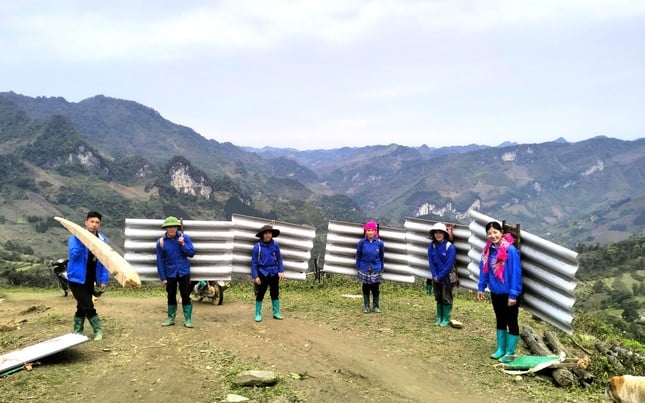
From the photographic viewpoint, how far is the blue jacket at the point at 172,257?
998 centimetres

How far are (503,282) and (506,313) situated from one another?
569mm

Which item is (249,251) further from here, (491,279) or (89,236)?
(491,279)

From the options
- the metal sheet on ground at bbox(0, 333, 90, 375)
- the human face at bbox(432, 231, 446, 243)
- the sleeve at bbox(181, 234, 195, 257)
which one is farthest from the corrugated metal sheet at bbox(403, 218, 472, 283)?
the metal sheet on ground at bbox(0, 333, 90, 375)

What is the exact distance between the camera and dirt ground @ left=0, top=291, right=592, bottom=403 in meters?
6.75

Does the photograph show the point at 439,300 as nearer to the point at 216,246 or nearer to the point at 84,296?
the point at 216,246

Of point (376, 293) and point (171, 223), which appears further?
point (376, 293)

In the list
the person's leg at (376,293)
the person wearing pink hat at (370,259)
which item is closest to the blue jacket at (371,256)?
the person wearing pink hat at (370,259)

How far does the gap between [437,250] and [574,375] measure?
362 cm

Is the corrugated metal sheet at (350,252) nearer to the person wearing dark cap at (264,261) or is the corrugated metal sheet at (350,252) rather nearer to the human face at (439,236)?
the human face at (439,236)

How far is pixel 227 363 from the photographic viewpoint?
7.91 meters

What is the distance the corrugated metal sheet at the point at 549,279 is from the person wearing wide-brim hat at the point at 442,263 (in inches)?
67.9

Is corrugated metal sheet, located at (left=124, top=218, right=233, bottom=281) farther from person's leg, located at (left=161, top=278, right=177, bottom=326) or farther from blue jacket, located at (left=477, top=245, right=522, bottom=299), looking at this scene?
blue jacket, located at (left=477, top=245, right=522, bottom=299)

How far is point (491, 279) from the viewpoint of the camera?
28.0ft

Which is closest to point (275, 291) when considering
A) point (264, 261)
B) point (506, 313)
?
point (264, 261)
